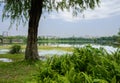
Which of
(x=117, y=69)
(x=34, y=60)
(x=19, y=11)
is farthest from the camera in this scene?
(x=19, y=11)

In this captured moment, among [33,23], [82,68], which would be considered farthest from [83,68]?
[33,23]

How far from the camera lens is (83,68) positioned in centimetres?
353

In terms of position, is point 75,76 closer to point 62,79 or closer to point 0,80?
point 62,79

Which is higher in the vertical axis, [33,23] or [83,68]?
[33,23]

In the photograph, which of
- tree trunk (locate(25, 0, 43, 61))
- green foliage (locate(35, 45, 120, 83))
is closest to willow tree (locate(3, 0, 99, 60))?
tree trunk (locate(25, 0, 43, 61))

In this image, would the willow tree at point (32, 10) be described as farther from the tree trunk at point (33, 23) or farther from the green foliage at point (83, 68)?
the green foliage at point (83, 68)

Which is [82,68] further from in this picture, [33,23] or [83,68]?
[33,23]

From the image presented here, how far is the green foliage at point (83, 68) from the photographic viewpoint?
2.93 meters

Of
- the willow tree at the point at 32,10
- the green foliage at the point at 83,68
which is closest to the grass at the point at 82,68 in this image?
the green foliage at the point at 83,68

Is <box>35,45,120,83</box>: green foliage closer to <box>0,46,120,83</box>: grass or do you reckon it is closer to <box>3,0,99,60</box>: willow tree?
<box>0,46,120,83</box>: grass

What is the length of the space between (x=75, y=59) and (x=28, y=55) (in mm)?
16674

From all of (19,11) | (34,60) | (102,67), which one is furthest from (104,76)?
(19,11)

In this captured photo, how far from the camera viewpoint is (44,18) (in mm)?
23484

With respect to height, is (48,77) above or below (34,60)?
above
